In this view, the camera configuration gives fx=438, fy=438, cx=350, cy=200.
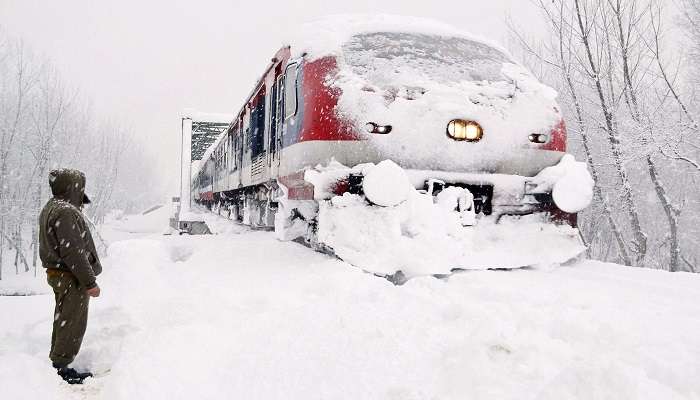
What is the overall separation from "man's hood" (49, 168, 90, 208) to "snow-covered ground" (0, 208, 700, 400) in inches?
35.9

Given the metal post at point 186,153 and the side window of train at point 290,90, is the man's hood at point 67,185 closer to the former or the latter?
the side window of train at point 290,90

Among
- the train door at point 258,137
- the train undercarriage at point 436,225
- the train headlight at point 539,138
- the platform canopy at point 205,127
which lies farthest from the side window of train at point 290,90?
the platform canopy at point 205,127

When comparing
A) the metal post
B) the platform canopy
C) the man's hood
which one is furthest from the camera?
the platform canopy

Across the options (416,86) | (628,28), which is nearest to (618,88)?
(628,28)

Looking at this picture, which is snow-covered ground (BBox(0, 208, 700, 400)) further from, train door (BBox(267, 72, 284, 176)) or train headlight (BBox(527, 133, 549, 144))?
train door (BBox(267, 72, 284, 176))

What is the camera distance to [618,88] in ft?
40.0

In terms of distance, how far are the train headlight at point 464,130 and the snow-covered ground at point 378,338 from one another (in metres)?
1.20

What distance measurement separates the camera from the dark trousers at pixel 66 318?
8.46ft

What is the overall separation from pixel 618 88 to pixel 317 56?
1157cm

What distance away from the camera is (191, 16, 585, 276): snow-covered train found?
3639 millimetres

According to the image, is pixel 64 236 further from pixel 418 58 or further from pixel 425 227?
pixel 418 58

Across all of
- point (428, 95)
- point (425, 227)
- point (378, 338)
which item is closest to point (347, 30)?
point (428, 95)

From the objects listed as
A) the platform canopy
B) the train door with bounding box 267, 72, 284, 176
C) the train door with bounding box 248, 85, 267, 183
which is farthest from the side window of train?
the platform canopy

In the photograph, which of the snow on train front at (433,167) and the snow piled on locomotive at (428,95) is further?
the snow piled on locomotive at (428,95)
